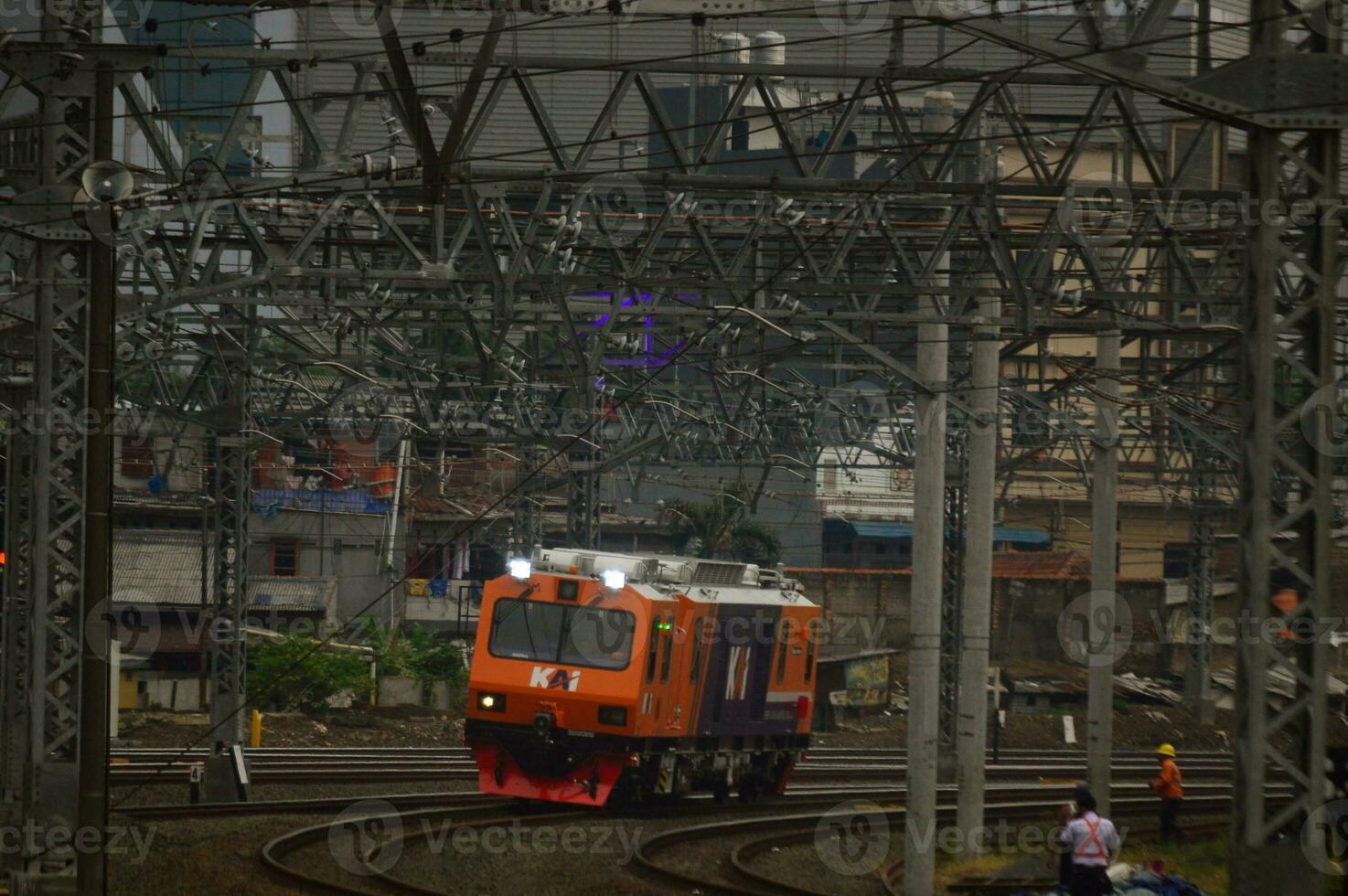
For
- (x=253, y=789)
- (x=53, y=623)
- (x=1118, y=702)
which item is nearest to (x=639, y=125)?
(x=1118, y=702)

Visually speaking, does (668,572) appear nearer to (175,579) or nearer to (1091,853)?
(1091,853)

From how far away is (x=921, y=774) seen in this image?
16203mm

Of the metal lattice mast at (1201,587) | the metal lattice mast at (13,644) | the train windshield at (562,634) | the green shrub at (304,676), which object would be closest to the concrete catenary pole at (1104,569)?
the train windshield at (562,634)

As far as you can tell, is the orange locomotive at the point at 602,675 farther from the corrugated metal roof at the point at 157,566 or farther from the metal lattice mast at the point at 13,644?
the corrugated metal roof at the point at 157,566

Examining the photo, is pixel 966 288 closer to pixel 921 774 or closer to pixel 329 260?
pixel 921 774

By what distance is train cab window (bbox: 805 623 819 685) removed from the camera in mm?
22136

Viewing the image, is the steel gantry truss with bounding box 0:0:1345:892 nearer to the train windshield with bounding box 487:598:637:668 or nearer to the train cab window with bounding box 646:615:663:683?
the train windshield with bounding box 487:598:637:668

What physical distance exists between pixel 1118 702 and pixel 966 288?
26167mm

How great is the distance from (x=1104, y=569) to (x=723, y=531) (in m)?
26.8

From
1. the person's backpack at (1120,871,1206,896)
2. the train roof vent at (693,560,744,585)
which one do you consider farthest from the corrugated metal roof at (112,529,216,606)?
the person's backpack at (1120,871,1206,896)

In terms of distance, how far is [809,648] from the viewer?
2227 centimetres

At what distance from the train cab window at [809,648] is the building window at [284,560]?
1075 inches

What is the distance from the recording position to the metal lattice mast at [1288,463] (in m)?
8.81

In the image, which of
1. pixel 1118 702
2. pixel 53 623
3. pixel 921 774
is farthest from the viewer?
pixel 1118 702
